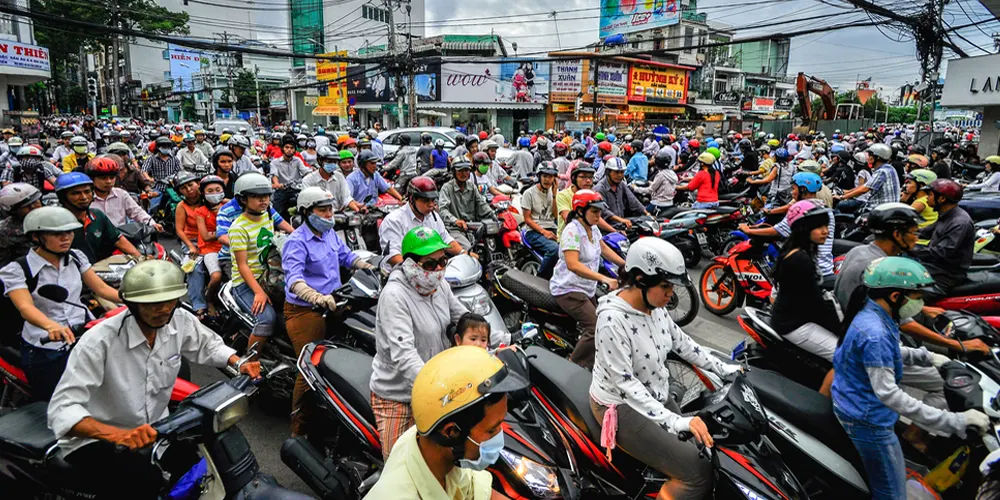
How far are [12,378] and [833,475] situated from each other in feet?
16.8

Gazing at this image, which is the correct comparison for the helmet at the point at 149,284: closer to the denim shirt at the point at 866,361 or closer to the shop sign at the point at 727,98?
the denim shirt at the point at 866,361

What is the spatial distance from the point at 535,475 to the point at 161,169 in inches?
405

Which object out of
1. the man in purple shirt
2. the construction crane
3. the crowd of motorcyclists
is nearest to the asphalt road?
the crowd of motorcyclists

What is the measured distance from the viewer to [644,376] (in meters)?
2.92

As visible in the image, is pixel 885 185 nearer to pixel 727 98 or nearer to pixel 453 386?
pixel 453 386

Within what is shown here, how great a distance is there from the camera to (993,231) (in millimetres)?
6754

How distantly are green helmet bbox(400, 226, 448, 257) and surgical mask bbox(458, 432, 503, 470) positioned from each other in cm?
140

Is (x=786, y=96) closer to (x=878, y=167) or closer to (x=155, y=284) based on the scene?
(x=878, y=167)

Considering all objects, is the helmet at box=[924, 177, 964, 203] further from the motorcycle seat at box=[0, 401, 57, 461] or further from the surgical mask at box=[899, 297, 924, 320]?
the motorcycle seat at box=[0, 401, 57, 461]

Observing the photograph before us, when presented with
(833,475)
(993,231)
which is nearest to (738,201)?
(993,231)

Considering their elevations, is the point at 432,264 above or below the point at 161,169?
below

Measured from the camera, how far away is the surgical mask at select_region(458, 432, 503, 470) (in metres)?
1.71

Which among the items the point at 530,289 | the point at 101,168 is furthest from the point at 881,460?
the point at 101,168

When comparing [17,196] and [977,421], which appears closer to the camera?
[977,421]
